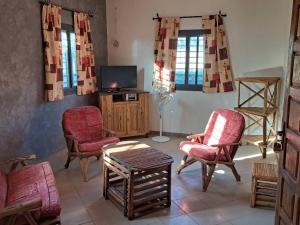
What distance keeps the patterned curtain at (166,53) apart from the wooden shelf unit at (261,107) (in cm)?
123

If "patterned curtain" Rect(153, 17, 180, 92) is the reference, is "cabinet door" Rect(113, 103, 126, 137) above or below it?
below

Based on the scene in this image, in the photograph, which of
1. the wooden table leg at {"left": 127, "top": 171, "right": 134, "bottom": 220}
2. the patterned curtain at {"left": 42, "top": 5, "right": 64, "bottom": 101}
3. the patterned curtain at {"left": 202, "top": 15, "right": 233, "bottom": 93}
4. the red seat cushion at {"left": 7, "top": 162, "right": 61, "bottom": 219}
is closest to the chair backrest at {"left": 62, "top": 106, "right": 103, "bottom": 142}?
the patterned curtain at {"left": 42, "top": 5, "right": 64, "bottom": 101}

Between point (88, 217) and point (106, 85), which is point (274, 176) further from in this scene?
point (106, 85)

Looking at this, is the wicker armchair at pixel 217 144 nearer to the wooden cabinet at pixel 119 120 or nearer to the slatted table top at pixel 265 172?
the slatted table top at pixel 265 172

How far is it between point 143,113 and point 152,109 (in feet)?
1.14

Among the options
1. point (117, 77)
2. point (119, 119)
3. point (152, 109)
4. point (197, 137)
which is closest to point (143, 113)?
point (152, 109)

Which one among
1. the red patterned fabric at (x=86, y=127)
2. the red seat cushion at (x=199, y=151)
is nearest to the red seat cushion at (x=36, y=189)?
the red patterned fabric at (x=86, y=127)

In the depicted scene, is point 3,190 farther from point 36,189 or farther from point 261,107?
point 261,107

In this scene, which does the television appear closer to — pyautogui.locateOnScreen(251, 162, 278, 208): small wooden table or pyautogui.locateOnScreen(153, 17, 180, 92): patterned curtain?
pyautogui.locateOnScreen(153, 17, 180, 92): patterned curtain

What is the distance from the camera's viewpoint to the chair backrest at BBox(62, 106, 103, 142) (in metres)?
3.95

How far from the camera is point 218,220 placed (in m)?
2.76

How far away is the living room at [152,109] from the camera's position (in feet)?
9.02

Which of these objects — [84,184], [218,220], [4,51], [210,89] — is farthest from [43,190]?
[210,89]

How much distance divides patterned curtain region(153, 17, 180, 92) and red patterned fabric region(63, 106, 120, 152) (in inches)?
65.1
